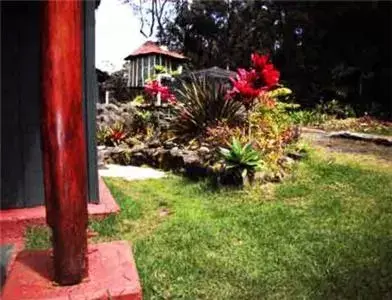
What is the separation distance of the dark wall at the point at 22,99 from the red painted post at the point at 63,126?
247 cm

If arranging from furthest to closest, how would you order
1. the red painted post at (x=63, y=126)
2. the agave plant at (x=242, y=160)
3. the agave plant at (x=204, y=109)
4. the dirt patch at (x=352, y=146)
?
1. the agave plant at (x=204, y=109)
2. the dirt patch at (x=352, y=146)
3. the agave plant at (x=242, y=160)
4. the red painted post at (x=63, y=126)

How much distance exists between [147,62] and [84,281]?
1803cm

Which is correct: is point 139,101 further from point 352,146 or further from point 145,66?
point 145,66

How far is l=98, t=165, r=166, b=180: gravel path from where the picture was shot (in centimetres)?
725

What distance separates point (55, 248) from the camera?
246cm

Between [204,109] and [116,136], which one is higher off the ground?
[204,109]

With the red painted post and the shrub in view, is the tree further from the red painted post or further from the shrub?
the red painted post

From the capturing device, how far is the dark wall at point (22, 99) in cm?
475

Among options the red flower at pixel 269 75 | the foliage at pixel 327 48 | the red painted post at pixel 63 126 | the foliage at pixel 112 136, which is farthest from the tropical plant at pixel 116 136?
the red painted post at pixel 63 126

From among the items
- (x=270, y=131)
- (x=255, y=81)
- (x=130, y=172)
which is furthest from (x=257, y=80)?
(x=130, y=172)

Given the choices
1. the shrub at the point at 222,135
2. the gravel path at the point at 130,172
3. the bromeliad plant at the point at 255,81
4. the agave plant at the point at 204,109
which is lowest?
the gravel path at the point at 130,172

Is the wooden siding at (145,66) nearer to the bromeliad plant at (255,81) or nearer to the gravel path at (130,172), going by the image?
the gravel path at (130,172)

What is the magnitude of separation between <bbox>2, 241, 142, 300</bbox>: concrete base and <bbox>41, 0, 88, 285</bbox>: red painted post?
0.45 feet

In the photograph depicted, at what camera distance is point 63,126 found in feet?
7.75
